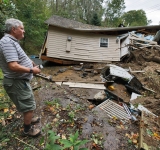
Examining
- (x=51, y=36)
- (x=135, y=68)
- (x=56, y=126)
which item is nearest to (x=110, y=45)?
(x=135, y=68)

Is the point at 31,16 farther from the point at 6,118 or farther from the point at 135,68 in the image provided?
the point at 6,118

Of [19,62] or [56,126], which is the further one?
[56,126]

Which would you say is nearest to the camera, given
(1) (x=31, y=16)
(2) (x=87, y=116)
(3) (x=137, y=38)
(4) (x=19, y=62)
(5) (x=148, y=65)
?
(4) (x=19, y=62)

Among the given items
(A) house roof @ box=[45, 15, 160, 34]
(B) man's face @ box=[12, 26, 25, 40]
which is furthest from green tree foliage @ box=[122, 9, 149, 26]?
(B) man's face @ box=[12, 26, 25, 40]

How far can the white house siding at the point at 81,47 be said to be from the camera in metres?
11.9

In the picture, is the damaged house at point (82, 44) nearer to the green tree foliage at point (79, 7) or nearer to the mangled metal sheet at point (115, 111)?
the mangled metal sheet at point (115, 111)

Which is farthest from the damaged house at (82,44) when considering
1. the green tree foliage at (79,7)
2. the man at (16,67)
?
the green tree foliage at (79,7)

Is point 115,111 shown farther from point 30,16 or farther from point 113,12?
point 113,12

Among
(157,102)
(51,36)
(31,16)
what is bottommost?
(157,102)

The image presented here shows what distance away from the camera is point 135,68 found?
31.2ft

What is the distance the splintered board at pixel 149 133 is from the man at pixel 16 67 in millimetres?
2441

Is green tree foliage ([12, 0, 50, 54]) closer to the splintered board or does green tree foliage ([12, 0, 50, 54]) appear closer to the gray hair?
the gray hair

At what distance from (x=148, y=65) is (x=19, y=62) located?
936cm

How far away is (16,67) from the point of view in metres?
1.91
